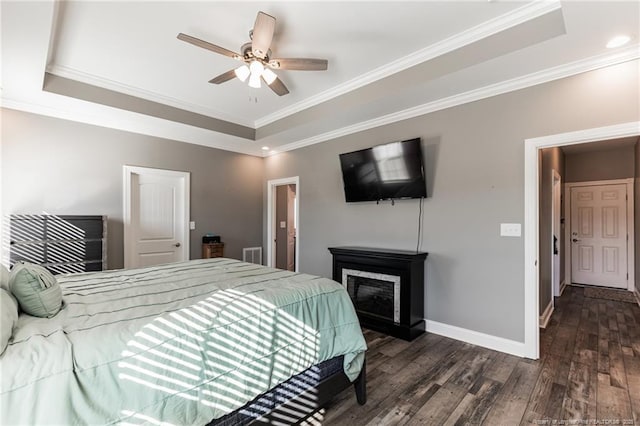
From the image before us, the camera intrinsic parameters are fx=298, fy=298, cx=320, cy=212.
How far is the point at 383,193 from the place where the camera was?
3762mm

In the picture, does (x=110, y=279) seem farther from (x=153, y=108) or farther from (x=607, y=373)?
(x=607, y=373)

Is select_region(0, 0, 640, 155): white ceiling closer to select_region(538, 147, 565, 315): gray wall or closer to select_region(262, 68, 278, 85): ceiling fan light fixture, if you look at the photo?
select_region(262, 68, 278, 85): ceiling fan light fixture

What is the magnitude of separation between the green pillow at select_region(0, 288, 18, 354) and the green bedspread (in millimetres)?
34

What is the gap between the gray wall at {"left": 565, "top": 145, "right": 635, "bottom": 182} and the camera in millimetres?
5371

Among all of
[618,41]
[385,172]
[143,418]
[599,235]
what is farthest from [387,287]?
[599,235]

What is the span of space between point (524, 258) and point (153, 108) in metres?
4.51

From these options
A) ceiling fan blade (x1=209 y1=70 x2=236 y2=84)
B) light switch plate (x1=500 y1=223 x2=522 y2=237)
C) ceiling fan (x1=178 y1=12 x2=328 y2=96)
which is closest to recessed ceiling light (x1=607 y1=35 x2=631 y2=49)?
light switch plate (x1=500 y1=223 x2=522 y2=237)

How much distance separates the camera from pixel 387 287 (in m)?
3.45

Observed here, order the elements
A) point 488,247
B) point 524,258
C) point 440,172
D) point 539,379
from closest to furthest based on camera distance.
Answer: point 539,379 < point 524,258 < point 488,247 < point 440,172

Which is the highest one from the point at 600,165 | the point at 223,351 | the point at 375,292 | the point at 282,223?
the point at 600,165

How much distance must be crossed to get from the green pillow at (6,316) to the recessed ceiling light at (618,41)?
3.81 metres

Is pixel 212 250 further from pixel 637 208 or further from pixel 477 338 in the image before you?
pixel 637 208

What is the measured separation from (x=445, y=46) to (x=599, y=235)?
18.1ft

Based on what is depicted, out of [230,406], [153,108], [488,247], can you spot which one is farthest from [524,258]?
[153,108]
